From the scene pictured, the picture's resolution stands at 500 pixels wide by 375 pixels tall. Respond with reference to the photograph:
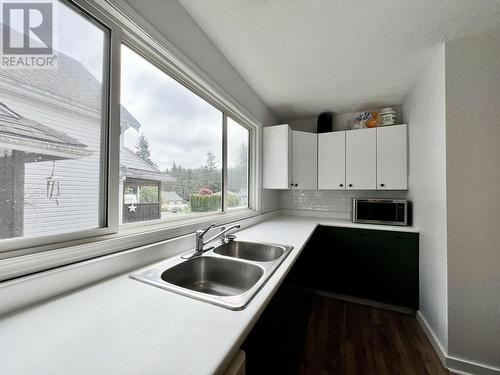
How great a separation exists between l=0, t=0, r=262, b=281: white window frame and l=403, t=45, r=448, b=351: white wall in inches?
70.3

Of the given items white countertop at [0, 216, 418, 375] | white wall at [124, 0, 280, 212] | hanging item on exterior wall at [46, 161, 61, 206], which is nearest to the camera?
white countertop at [0, 216, 418, 375]

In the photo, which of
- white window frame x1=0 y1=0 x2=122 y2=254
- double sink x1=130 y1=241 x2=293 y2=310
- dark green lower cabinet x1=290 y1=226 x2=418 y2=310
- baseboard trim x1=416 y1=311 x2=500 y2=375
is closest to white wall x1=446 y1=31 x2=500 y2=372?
baseboard trim x1=416 y1=311 x2=500 y2=375

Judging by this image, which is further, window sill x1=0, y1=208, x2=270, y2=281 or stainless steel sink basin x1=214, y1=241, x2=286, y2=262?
stainless steel sink basin x1=214, y1=241, x2=286, y2=262

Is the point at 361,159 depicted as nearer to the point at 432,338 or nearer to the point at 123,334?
the point at 432,338

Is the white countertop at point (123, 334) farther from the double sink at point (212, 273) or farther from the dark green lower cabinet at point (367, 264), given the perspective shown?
the dark green lower cabinet at point (367, 264)

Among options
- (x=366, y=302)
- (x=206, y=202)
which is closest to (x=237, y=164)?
(x=206, y=202)

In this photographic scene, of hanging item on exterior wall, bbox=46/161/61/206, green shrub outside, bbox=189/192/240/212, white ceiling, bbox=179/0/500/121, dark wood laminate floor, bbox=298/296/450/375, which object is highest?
white ceiling, bbox=179/0/500/121

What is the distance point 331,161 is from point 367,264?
1.31m

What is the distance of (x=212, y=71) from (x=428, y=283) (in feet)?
8.39

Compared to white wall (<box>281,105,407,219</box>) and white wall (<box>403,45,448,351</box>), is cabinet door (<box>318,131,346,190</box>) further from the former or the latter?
white wall (<box>403,45,448,351</box>)

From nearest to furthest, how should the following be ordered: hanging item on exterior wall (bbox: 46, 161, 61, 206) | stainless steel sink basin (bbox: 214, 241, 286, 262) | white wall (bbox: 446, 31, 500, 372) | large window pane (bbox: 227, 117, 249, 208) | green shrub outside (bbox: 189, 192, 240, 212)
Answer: hanging item on exterior wall (bbox: 46, 161, 61, 206) → white wall (bbox: 446, 31, 500, 372) → stainless steel sink basin (bbox: 214, 241, 286, 262) → green shrub outside (bbox: 189, 192, 240, 212) → large window pane (bbox: 227, 117, 249, 208)

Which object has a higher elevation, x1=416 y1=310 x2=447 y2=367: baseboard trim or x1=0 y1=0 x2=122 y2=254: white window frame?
x1=0 y1=0 x2=122 y2=254: white window frame

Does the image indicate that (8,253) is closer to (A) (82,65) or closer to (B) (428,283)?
(A) (82,65)

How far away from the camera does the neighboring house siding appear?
742 millimetres
